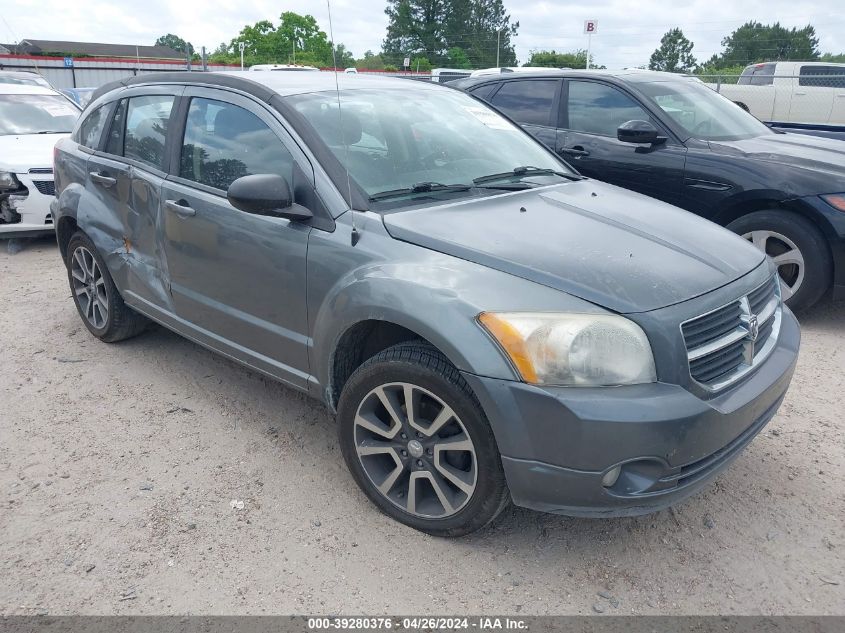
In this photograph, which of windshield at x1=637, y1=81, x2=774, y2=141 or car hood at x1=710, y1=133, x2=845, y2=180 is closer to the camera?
car hood at x1=710, y1=133, x2=845, y2=180

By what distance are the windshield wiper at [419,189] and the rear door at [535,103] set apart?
3351 millimetres

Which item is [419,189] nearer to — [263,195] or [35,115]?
[263,195]

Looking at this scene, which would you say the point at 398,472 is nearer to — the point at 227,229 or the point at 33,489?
the point at 227,229

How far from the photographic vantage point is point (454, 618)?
2.43 m

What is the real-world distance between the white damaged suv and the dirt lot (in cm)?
397

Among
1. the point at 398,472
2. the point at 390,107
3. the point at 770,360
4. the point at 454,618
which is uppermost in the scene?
the point at 390,107

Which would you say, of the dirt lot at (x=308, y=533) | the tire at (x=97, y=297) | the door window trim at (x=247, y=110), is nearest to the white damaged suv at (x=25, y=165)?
the tire at (x=97, y=297)

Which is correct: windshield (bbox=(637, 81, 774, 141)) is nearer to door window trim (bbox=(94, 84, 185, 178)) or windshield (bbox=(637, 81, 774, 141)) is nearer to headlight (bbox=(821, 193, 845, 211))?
headlight (bbox=(821, 193, 845, 211))

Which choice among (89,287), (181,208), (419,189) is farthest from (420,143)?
(89,287)

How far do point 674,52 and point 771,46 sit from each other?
9.09 metres

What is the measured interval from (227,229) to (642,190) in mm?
3705

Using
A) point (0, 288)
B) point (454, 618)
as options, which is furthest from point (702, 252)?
point (0, 288)

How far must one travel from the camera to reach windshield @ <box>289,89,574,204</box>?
10.5 ft

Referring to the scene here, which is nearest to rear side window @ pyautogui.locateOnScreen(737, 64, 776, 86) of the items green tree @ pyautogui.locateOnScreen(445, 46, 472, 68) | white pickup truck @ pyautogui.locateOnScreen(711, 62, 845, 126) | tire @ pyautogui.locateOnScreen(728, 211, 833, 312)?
white pickup truck @ pyautogui.locateOnScreen(711, 62, 845, 126)
